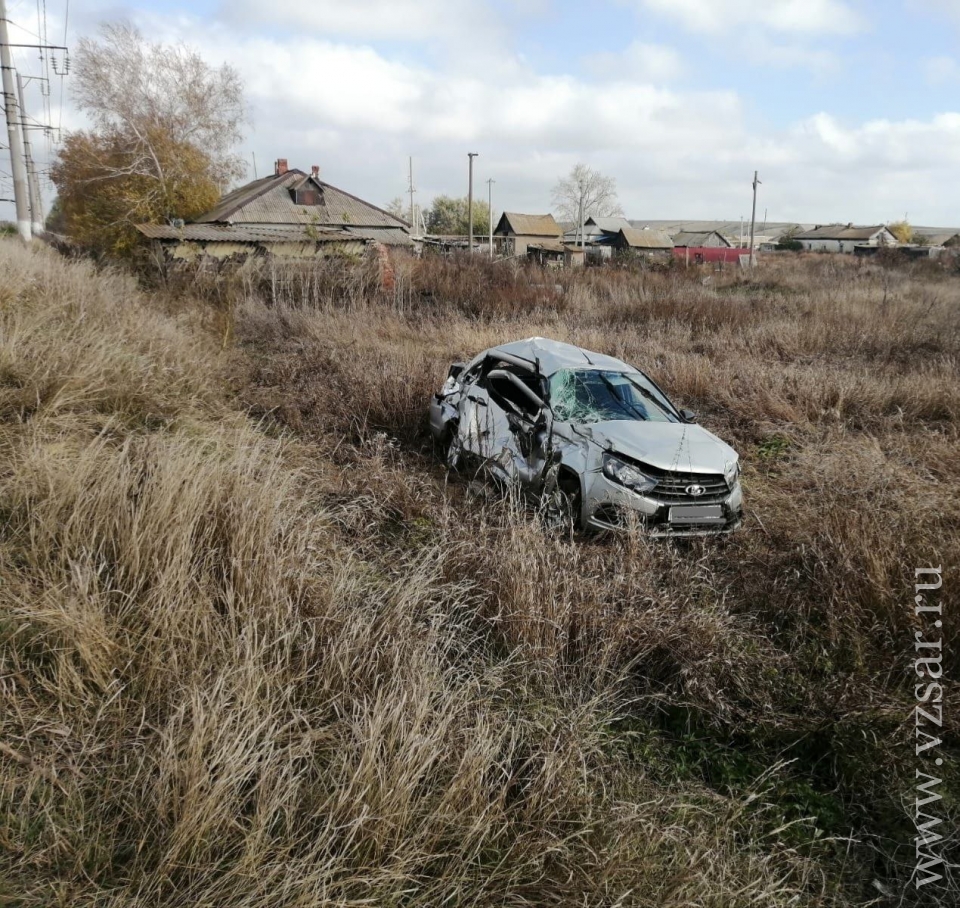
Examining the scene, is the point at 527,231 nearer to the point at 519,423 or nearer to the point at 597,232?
the point at 597,232

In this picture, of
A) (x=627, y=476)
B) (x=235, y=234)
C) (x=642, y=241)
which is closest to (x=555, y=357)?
(x=627, y=476)

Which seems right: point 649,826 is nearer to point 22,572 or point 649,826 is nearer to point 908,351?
point 22,572

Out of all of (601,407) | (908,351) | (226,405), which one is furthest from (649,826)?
(908,351)

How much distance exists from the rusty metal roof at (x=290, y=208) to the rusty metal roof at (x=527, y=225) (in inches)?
1099

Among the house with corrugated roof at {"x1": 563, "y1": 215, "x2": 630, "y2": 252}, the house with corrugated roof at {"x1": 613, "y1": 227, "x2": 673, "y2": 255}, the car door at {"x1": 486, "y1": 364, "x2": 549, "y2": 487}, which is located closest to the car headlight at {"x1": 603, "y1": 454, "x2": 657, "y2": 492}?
the car door at {"x1": 486, "y1": 364, "x2": 549, "y2": 487}

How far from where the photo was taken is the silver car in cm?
563

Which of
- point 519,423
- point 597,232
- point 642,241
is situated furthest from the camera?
point 597,232

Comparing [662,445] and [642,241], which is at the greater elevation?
[642,241]

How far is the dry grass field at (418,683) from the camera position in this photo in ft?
7.88

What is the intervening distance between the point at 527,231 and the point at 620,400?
66.5m

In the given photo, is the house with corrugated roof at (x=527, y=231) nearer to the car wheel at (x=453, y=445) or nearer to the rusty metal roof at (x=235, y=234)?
the rusty metal roof at (x=235, y=234)

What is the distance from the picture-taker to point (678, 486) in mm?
5688

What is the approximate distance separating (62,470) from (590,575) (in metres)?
3.32

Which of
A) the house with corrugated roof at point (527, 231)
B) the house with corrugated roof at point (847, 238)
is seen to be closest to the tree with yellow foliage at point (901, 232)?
the house with corrugated roof at point (847, 238)
